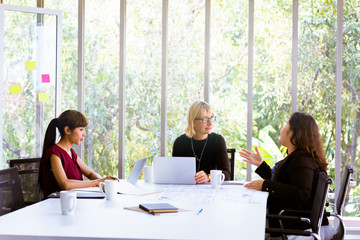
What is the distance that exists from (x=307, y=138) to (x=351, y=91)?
1.68 meters

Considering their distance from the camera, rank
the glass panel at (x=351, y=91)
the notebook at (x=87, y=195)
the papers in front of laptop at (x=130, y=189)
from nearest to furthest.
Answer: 1. the notebook at (x=87, y=195)
2. the papers in front of laptop at (x=130, y=189)
3. the glass panel at (x=351, y=91)

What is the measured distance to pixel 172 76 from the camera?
4727 mm

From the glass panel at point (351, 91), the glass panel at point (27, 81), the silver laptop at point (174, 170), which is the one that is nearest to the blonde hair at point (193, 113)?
the silver laptop at point (174, 170)

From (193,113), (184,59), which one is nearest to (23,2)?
(184,59)

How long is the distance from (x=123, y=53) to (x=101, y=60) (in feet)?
0.99

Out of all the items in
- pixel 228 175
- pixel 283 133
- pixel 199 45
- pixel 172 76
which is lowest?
pixel 228 175

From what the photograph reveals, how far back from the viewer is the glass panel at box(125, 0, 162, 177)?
4719 mm

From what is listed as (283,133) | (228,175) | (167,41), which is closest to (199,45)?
(167,41)

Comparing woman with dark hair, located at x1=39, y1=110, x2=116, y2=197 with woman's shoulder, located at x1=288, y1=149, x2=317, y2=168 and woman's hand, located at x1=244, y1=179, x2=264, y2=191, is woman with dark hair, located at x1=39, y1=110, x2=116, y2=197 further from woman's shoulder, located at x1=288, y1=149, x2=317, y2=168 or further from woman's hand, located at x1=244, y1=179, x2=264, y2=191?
woman's shoulder, located at x1=288, y1=149, x2=317, y2=168

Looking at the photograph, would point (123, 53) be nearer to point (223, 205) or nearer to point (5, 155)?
point (5, 155)

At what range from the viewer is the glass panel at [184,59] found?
4.70 meters

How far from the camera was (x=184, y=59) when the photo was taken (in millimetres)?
4762

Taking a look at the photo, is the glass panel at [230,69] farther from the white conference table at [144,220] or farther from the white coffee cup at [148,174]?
the white conference table at [144,220]

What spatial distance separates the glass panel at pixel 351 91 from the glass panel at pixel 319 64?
0.10 metres
